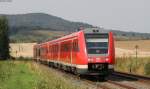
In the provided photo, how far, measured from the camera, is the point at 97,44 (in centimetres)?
2814

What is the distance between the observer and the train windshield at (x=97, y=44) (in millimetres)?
27938

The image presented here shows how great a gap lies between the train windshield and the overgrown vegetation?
69633mm

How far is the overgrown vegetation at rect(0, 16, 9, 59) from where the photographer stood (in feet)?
324

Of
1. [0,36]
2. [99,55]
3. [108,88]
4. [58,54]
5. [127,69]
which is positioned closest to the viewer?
[108,88]

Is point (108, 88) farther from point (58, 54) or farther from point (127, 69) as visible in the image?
point (127, 69)

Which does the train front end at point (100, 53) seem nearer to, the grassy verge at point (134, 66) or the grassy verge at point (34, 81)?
the grassy verge at point (34, 81)

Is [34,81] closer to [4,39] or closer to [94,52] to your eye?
[94,52]

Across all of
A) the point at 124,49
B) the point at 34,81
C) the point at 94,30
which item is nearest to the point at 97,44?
the point at 94,30

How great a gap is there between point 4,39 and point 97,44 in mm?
77184

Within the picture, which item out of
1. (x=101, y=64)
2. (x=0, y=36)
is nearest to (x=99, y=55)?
(x=101, y=64)

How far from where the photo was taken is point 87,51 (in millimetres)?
28062

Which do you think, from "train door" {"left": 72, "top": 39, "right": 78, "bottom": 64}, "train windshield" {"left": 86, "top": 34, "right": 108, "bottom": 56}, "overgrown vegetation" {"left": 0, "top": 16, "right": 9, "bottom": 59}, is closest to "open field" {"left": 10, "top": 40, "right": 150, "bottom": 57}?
"overgrown vegetation" {"left": 0, "top": 16, "right": 9, "bottom": 59}

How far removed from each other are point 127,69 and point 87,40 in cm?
1654

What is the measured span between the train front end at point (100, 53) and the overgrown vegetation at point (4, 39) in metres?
69.7
